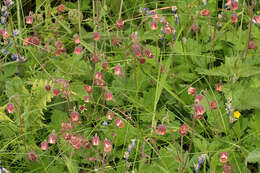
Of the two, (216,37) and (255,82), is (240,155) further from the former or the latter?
(216,37)

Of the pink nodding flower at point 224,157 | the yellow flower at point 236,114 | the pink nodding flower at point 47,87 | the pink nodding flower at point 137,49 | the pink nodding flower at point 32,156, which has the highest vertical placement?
the pink nodding flower at point 137,49

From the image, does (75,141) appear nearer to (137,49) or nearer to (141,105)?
(141,105)

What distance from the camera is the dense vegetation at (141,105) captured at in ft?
7.18

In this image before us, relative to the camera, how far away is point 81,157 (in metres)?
2.41

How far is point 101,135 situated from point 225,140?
28.7 inches

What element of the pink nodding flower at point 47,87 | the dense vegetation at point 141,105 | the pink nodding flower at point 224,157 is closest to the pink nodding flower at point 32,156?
the dense vegetation at point 141,105

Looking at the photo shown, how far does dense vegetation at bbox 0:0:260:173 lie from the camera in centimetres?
219

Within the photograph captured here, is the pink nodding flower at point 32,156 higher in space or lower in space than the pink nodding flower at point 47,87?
lower

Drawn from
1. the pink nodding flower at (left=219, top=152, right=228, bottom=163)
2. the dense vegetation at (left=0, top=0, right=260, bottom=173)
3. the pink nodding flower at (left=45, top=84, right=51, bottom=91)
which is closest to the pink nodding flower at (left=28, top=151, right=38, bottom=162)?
the dense vegetation at (left=0, top=0, right=260, bottom=173)

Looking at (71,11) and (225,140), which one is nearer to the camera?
(225,140)

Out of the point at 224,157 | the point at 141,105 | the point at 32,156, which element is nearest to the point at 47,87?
the point at 32,156

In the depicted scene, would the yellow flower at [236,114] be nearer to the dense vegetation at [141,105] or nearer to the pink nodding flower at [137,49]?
the dense vegetation at [141,105]

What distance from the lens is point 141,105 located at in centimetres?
246

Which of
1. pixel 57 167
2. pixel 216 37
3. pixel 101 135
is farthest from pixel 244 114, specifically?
pixel 57 167
